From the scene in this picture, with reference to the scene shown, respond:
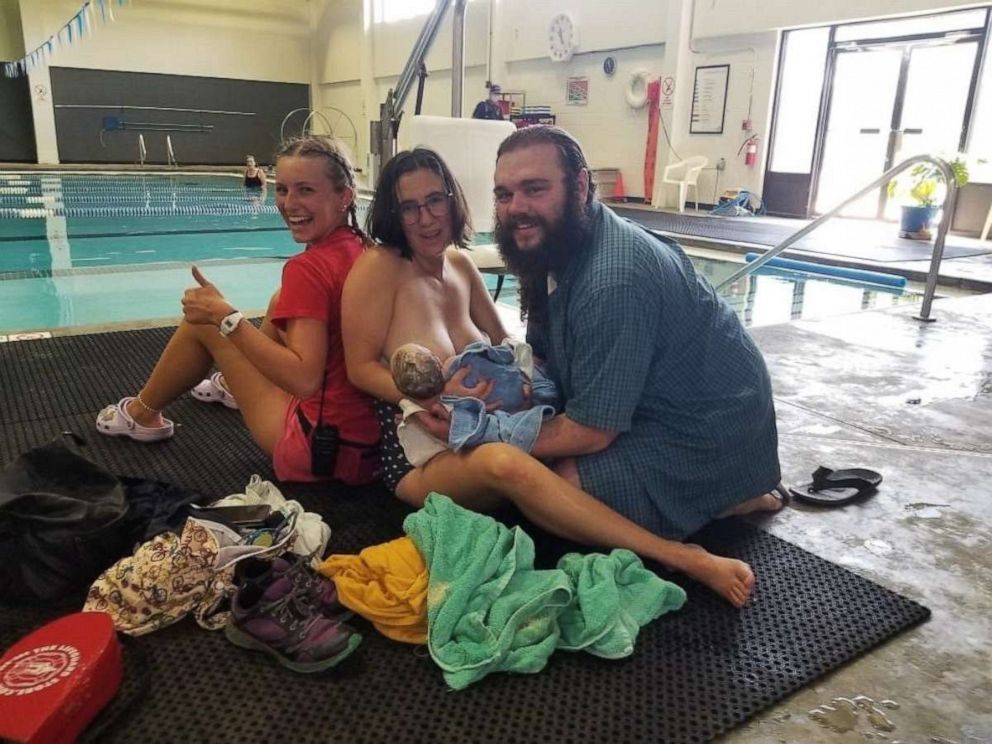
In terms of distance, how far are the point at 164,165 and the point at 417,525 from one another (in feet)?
61.7

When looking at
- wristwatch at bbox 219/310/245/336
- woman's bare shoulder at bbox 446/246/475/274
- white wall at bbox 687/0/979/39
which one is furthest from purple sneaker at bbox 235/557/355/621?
white wall at bbox 687/0/979/39

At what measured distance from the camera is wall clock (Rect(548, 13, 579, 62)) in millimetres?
12625

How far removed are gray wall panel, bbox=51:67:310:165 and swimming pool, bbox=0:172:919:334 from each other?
6016 mm

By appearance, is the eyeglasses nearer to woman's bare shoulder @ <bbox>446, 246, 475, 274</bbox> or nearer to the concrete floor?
woman's bare shoulder @ <bbox>446, 246, 475, 274</bbox>

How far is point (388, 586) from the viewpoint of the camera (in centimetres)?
157

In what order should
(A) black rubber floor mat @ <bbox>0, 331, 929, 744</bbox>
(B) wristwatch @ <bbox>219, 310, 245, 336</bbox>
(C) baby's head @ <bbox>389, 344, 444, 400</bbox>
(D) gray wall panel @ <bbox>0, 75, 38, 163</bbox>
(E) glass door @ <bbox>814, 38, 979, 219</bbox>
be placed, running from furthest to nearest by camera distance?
(D) gray wall panel @ <bbox>0, 75, 38, 163</bbox> < (E) glass door @ <bbox>814, 38, 979, 219</bbox> < (B) wristwatch @ <bbox>219, 310, 245, 336</bbox> < (C) baby's head @ <bbox>389, 344, 444, 400</bbox> < (A) black rubber floor mat @ <bbox>0, 331, 929, 744</bbox>

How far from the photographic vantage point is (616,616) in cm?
152

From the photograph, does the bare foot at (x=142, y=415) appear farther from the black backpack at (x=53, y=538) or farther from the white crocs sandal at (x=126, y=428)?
the black backpack at (x=53, y=538)

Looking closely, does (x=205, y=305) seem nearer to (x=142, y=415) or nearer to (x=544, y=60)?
(x=142, y=415)

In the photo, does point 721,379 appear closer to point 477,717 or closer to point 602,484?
point 602,484

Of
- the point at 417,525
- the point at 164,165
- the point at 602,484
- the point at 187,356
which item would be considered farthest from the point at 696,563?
the point at 164,165

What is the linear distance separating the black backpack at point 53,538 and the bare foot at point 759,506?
153 centimetres

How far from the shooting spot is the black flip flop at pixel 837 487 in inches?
86.8

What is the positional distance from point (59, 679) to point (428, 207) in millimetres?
1277
